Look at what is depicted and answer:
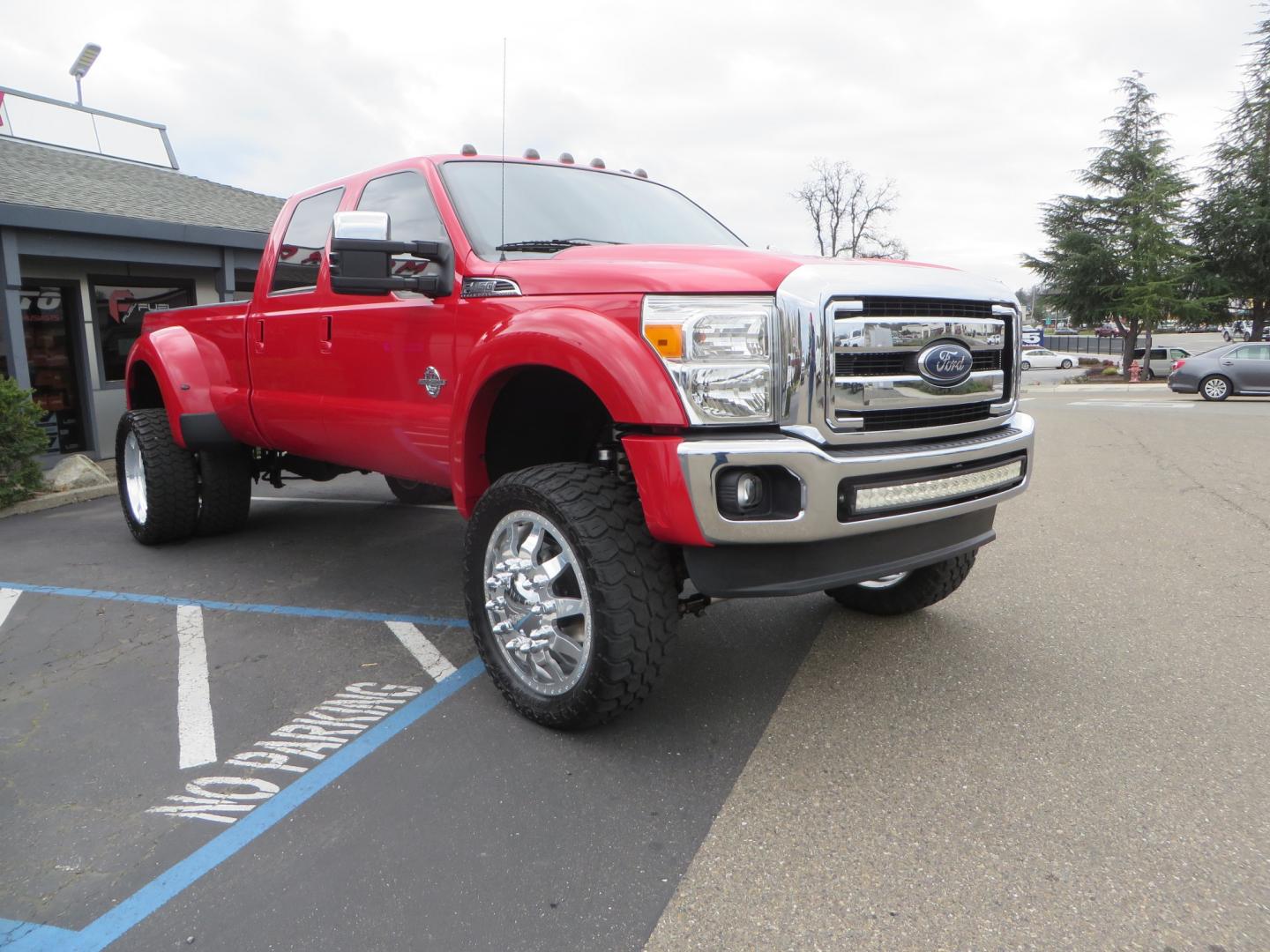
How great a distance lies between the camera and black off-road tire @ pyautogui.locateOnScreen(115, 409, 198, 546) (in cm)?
554

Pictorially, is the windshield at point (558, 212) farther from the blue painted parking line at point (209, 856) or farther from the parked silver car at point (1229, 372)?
the parked silver car at point (1229, 372)

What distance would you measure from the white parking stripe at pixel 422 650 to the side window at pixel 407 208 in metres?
1.64

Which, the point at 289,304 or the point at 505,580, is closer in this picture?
the point at 505,580

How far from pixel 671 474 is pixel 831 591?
2.10 m

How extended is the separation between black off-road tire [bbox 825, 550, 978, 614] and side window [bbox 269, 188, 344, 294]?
10.0ft

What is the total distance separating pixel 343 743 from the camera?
3074 mm

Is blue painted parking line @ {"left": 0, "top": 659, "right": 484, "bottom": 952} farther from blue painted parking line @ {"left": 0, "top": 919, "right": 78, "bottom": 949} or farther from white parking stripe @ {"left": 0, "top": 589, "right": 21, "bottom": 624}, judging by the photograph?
white parking stripe @ {"left": 0, "top": 589, "right": 21, "bottom": 624}

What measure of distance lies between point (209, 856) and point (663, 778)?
1.30 m

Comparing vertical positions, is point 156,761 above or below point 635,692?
below

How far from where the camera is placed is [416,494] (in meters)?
7.20

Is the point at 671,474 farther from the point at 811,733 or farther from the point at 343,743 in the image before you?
the point at 343,743

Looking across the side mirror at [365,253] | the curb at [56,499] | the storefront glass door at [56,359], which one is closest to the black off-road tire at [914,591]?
the side mirror at [365,253]

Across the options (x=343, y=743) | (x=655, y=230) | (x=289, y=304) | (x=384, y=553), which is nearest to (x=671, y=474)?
(x=343, y=743)

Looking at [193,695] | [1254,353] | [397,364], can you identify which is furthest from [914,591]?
[1254,353]
